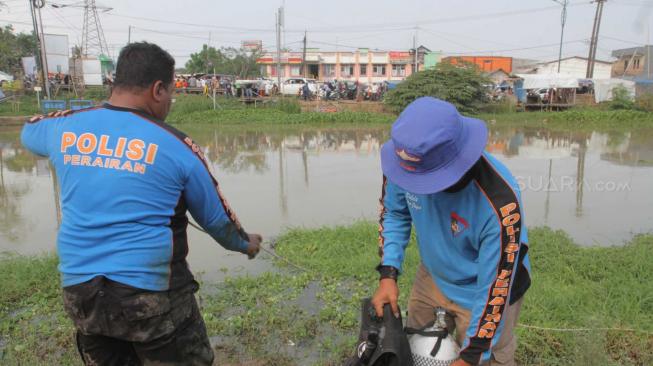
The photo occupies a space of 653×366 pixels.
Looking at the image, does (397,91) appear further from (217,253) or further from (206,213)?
(206,213)

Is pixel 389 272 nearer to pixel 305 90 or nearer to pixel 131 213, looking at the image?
pixel 131 213

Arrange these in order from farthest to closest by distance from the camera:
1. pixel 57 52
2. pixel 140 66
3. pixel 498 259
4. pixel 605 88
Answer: pixel 605 88, pixel 57 52, pixel 140 66, pixel 498 259

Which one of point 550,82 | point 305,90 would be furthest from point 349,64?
point 550,82

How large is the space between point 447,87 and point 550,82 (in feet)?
23.9

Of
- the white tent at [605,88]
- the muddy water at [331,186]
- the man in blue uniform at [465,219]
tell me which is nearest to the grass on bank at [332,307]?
the muddy water at [331,186]

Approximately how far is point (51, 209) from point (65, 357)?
192 inches

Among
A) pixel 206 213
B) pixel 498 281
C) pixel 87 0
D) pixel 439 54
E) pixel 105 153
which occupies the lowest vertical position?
pixel 498 281

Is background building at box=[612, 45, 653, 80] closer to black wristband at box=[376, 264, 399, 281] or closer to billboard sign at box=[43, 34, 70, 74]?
billboard sign at box=[43, 34, 70, 74]

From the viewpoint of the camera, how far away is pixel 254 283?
13.3ft

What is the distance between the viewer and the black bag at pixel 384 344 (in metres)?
1.63

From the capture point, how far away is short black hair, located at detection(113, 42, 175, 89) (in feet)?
5.70

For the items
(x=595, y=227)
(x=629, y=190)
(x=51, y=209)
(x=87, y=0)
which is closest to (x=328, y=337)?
(x=595, y=227)

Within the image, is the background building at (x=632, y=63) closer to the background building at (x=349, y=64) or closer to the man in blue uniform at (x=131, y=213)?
the background building at (x=349, y=64)

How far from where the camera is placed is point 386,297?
1834 millimetres
